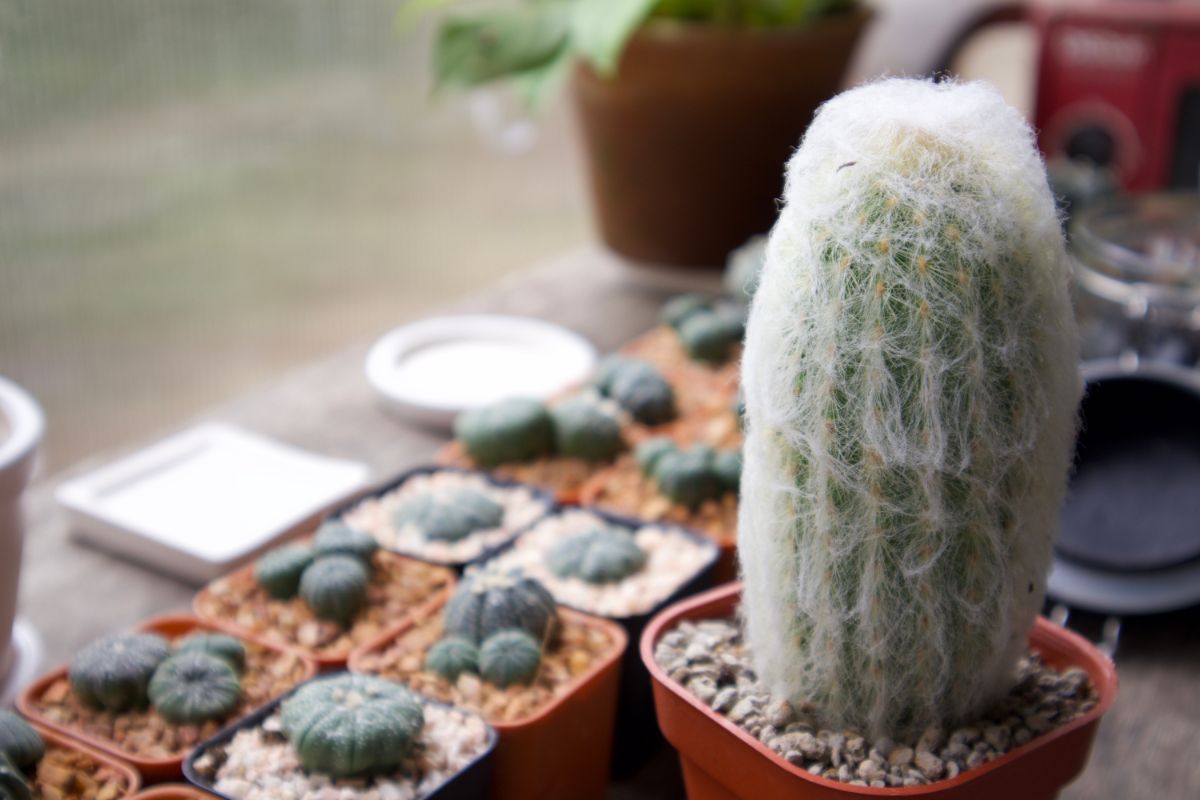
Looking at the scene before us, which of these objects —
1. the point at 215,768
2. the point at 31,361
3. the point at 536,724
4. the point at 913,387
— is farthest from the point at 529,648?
the point at 31,361

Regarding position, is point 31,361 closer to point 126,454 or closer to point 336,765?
point 126,454

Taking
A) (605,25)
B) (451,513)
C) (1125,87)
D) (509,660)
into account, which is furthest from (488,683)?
(1125,87)

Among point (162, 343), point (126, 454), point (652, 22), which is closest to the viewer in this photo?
point (126, 454)

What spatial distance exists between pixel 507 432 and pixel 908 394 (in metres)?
0.63

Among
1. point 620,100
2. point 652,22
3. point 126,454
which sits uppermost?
point 652,22

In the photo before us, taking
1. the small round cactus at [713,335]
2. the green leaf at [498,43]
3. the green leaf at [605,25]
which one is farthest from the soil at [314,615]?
the green leaf at [498,43]


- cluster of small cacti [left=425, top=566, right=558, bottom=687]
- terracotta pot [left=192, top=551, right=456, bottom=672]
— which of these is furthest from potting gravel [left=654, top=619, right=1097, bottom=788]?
terracotta pot [left=192, top=551, right=456, bottom=672]

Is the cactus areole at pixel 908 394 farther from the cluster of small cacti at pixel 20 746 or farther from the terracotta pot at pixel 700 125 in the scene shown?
the terracotta pot at pixel 700 125

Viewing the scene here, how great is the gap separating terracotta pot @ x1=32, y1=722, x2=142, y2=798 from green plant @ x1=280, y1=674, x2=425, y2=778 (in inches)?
3.7

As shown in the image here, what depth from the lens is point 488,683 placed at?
2.74 ft

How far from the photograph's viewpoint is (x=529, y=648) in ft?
2.74

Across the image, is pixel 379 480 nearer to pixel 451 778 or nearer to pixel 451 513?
pixel 451 513

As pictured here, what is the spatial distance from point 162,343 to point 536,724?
94.0 inches

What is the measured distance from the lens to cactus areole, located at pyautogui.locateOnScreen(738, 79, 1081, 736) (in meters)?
0.61
